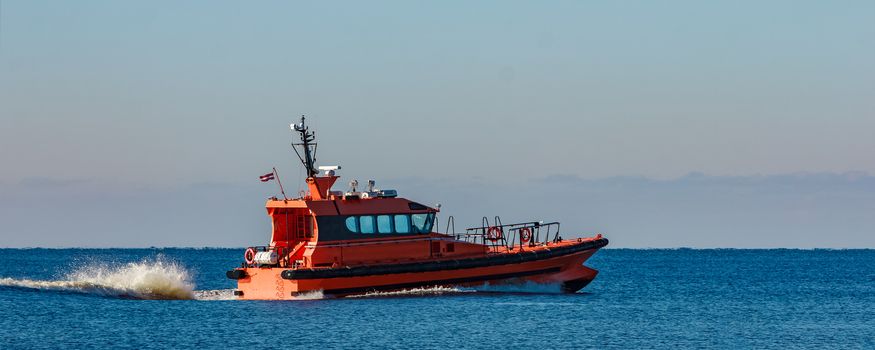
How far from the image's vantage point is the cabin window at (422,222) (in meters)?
39.1

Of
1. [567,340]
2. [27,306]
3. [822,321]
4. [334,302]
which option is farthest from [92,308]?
[822,321]

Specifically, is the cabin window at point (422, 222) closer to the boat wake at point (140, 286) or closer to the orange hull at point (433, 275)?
the orange hull at point (433, 275)

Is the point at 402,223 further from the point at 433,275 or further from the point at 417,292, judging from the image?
the point at 417,292

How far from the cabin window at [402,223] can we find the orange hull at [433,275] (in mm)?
1465

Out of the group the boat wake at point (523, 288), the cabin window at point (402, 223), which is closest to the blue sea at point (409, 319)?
the boat wake at point (523, 288)

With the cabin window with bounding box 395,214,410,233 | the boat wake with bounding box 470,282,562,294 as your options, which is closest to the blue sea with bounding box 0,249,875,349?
the boat wake with bounding box 470,282,562,294

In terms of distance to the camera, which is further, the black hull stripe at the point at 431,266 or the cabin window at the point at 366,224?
the cabin window at the point at 366,224

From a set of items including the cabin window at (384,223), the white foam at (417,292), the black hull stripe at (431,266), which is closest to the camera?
the black hull stripe at (431,266)

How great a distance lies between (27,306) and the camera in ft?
134

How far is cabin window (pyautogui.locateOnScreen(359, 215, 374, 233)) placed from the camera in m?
38.0

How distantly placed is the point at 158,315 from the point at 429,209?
29.8ft

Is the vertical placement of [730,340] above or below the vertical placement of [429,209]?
below

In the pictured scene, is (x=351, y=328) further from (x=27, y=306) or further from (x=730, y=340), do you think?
(x=27, y=306)

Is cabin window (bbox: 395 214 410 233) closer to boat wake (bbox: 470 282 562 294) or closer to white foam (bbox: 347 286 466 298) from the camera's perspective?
white foam (bbox: 347 286 466 298)
